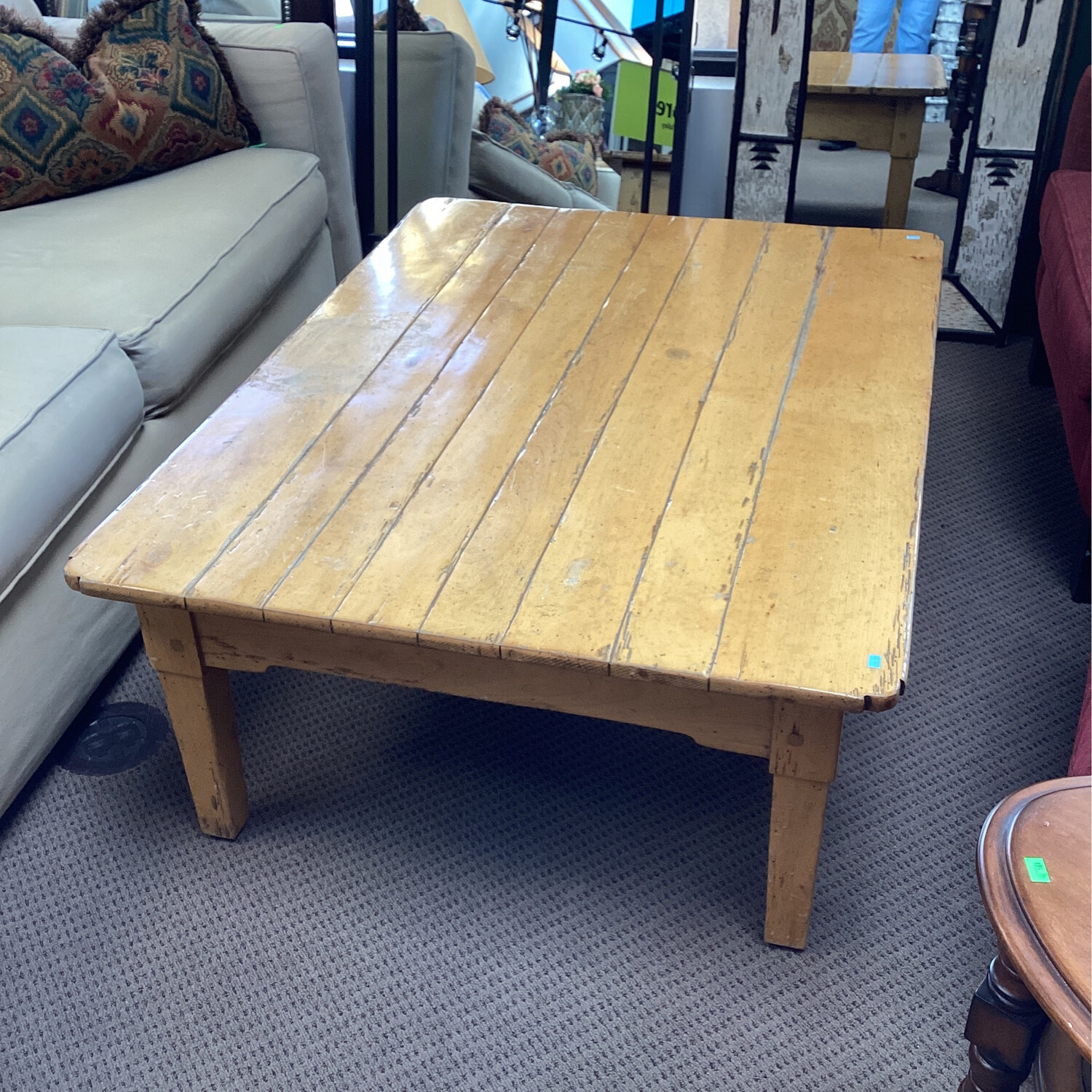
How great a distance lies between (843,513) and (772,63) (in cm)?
171

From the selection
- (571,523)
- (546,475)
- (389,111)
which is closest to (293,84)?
(389,111)

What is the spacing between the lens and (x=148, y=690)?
5.34 ft

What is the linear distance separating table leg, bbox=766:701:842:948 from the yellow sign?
211cm

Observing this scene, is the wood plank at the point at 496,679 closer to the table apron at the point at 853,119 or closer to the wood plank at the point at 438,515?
the wood plank at the point at 438,515

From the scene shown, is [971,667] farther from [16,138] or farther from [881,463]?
[16,138]

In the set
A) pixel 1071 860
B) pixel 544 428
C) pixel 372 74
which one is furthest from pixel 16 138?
pixel 1071 860

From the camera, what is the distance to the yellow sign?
2852 millimetres

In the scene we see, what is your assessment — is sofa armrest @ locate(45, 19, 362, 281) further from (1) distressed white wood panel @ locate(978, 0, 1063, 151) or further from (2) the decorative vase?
(1) distressed white wood panel @ locate(978, 0, 1063, 151)

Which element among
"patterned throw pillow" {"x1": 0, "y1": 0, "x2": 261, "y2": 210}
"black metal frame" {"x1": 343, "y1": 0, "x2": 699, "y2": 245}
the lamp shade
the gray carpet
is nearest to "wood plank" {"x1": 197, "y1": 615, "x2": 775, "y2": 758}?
the gray carpet

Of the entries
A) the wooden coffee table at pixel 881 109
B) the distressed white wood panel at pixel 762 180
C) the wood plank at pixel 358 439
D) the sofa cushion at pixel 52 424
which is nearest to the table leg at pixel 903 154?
the wooden coffee table at pixel 881 109

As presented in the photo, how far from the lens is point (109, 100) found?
2.07 meters

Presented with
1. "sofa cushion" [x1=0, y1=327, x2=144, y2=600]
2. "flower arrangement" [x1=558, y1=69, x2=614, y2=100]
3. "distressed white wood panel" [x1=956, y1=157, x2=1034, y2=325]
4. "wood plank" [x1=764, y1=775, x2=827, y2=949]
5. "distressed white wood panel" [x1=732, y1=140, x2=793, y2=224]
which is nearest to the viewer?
"wood plank" [x1=764, y1=775, x2=827, y2=949]

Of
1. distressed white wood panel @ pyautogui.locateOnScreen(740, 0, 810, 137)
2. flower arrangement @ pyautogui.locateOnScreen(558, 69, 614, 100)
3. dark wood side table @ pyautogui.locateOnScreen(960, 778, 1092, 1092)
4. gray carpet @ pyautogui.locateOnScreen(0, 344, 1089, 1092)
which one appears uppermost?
distressed white wood panel @ pyautogui.locateOnScreen(740, 0, 810, 137)

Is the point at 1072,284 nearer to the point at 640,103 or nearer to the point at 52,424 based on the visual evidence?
the point at 640,103
